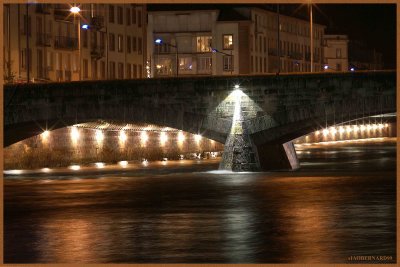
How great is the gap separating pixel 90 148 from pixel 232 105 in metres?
27.4

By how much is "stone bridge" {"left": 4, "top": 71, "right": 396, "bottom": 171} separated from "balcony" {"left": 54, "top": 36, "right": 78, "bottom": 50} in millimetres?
37956

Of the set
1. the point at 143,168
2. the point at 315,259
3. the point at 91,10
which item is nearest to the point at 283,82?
the point at 143,168

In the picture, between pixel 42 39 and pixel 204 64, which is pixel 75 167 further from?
pixel 204 64

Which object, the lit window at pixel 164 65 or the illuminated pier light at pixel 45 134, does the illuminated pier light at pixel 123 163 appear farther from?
the lit window at pixel 164 65

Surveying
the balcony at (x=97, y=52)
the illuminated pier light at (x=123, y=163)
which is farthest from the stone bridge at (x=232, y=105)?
the balcony at (x=97, y=52)

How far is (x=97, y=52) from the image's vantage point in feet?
434

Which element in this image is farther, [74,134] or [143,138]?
[143,138]

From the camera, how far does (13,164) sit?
9306 centimetres

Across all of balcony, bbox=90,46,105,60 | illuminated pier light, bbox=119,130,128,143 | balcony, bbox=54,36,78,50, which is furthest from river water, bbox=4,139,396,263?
balcony, bbox=90,46,105,60

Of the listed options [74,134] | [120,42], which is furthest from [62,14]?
[74,134]

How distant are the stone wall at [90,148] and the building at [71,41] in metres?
5.76

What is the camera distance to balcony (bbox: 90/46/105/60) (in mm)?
131750

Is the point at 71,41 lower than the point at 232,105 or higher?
higher

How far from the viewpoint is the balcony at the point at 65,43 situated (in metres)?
122
